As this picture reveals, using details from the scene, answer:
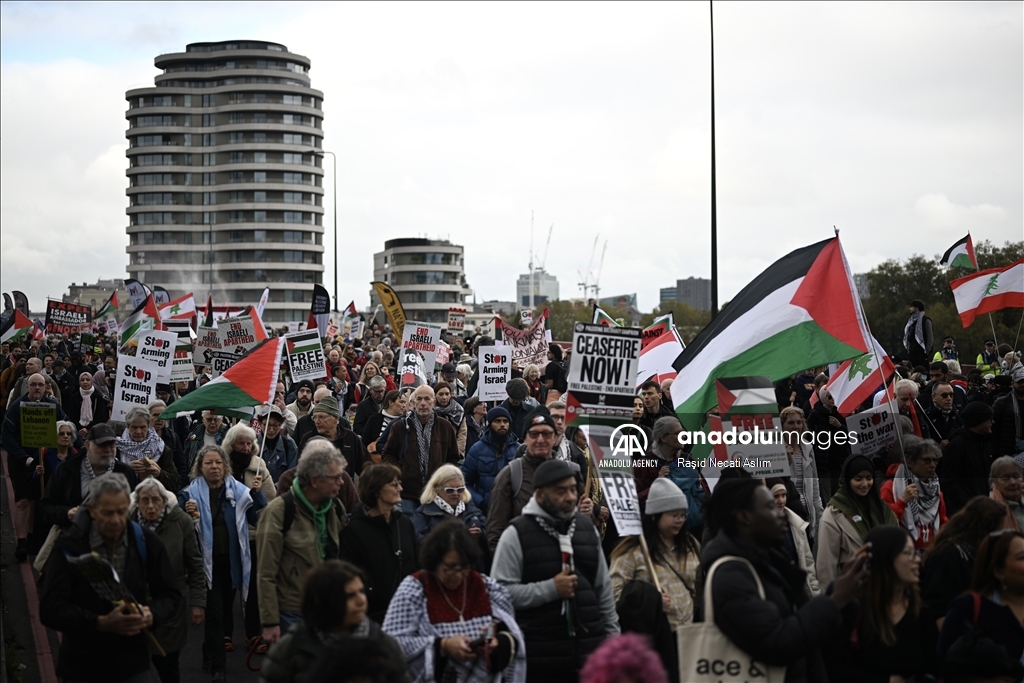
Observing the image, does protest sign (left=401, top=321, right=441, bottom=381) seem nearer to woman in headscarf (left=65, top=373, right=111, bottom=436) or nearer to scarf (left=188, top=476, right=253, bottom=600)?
woman in headscarf (left=65, top=373, right=111, bottom=436)

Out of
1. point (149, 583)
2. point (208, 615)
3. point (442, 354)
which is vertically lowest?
point (208, 615)

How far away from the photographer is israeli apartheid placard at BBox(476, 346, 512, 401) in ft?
46.2

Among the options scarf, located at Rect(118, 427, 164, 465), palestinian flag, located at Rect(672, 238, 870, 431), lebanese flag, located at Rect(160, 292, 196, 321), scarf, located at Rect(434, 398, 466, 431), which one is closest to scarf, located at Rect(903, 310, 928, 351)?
scarf, located at Rect(434, 398, 466, 431)

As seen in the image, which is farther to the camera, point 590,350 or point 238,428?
point 238,428

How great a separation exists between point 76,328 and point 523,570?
25608 millimetres

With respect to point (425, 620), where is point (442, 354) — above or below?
above

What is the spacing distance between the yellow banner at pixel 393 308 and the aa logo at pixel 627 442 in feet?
54.1

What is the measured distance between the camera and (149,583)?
6262 mm

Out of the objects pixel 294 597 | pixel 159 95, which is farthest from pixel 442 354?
pixel 159 95

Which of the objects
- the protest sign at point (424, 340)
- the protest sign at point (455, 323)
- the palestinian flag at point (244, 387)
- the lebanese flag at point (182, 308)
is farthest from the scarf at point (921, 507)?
the lebanese flag at point (182, 308)

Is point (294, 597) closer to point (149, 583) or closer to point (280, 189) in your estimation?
point (149, 583)

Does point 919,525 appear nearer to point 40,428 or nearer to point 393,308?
point 40,428

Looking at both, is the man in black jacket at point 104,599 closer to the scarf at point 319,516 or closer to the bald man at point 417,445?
the scarf at point 319,516

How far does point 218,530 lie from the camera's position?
8539 millimetres
